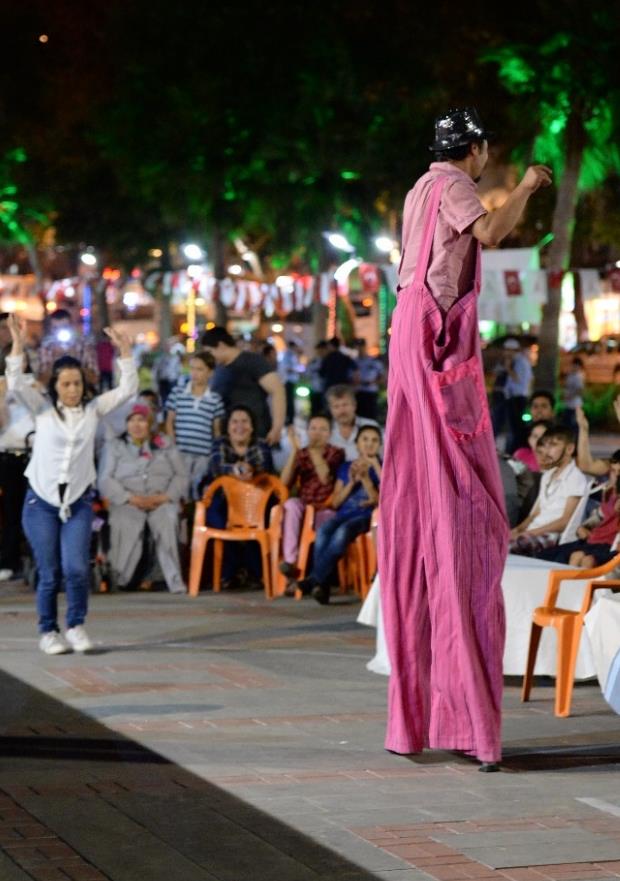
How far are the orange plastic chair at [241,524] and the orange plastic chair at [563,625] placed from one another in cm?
433

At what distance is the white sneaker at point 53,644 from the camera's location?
10.0 metres

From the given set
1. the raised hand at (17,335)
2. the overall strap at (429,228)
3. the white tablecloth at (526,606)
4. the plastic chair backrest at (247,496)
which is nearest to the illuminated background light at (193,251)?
the plastic chair backrest at (247,496)

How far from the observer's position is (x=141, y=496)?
43.5ft

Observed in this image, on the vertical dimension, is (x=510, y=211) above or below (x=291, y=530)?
above

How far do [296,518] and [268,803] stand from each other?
666 cm

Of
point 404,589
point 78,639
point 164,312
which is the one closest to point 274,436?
point 78,639

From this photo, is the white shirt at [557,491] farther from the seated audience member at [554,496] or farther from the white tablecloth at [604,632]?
the white tablecloth at [604,632]

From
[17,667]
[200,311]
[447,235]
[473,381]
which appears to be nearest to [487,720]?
[473,381]

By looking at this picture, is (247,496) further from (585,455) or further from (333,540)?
(585,455)

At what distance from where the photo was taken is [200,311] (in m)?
85.4

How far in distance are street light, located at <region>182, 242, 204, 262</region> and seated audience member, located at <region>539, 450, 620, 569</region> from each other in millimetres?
44899

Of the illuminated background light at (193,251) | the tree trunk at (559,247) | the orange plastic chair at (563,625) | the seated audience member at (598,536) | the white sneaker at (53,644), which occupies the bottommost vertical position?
the white sneaker at (53,644)

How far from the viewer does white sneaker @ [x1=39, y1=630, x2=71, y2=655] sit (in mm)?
10000

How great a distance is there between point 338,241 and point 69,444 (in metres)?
27.2
